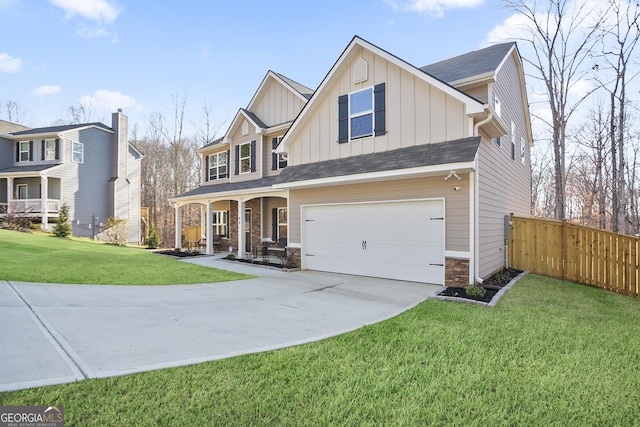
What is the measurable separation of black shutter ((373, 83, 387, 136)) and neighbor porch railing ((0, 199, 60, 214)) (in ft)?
69.7

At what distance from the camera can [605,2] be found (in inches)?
552

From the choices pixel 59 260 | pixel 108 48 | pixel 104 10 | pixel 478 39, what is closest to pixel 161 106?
pixel 108 48

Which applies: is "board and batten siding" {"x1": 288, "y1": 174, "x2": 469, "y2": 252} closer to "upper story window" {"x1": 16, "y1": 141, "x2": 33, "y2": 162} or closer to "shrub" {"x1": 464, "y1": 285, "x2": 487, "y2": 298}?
"shrub" {"x1": 464, "y1": 285, "x2": 487, "y2": 298}

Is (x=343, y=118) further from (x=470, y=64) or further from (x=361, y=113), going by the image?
(x=470, y=64)

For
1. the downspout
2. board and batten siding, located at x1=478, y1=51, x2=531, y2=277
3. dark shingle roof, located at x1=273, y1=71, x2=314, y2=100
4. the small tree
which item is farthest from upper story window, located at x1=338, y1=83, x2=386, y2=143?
the small tree

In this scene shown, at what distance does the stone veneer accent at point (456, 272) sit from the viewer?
780cm

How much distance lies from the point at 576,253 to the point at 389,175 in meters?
6.20

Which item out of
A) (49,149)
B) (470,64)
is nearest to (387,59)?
(470,64)

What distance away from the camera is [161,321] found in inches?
198

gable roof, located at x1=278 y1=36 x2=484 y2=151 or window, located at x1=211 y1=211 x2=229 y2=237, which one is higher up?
gable roof, located at x1=278 y1=36 x2=484 y2=151

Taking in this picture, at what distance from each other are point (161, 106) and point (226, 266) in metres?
25.2

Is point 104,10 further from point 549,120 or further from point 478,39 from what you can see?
point 549,120

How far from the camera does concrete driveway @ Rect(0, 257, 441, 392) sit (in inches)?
135

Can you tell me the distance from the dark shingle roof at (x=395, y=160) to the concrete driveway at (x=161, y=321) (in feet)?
10.2
